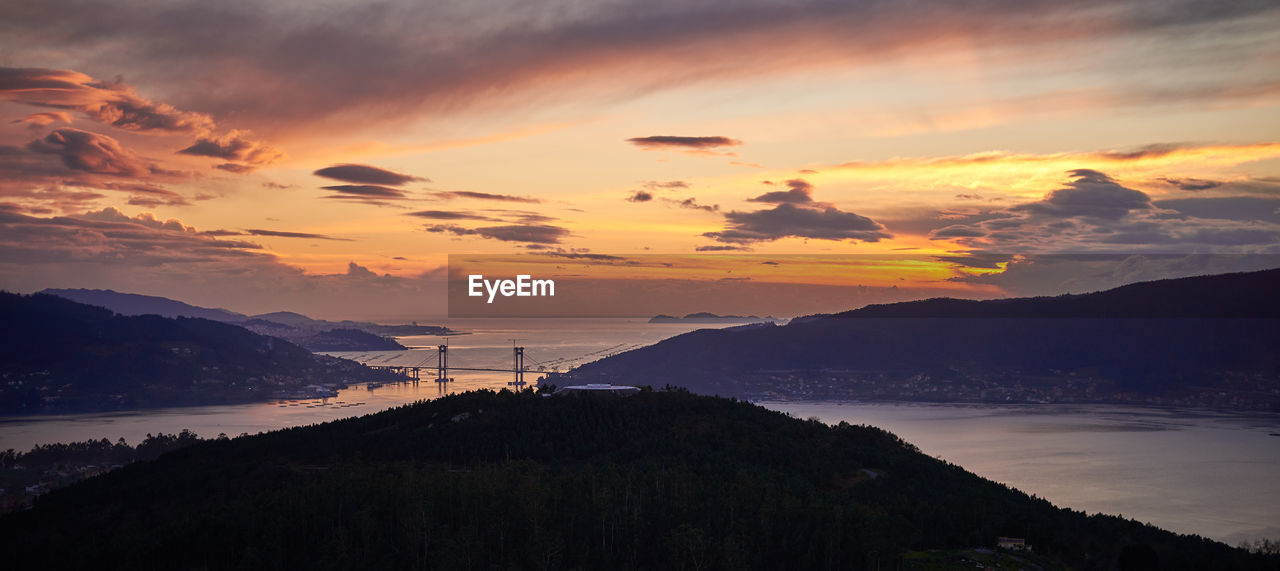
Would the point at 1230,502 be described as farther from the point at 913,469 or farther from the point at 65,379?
the point at 65,379

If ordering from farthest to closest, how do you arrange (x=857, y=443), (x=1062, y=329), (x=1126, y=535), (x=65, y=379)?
1. (x=1062, y=329)
2. (x=65, y=379)
3. (x=857, y=443)
4. (x=1126, y=535)

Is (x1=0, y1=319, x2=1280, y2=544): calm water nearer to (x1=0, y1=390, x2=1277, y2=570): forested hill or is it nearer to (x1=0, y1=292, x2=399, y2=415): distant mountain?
(x1=0, y1=292, x2=399, y2=415): distant mountain

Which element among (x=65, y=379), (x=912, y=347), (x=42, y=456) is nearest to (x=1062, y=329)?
(x=912, y=347)

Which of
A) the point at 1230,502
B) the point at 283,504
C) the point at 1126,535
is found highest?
the point at 283,504

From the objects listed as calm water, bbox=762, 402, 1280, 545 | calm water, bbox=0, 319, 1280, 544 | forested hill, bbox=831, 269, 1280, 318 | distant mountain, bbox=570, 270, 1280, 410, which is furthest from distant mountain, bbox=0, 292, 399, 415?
forested hill, bbox=831, 269, 1280, 318

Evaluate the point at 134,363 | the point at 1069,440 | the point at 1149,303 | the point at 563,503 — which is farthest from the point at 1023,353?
the point at 134,363

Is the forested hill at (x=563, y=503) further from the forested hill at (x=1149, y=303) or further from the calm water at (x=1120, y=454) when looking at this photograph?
the forested hill at (x=1149, y=303)

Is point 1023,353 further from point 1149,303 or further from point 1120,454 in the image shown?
point 1120,454
